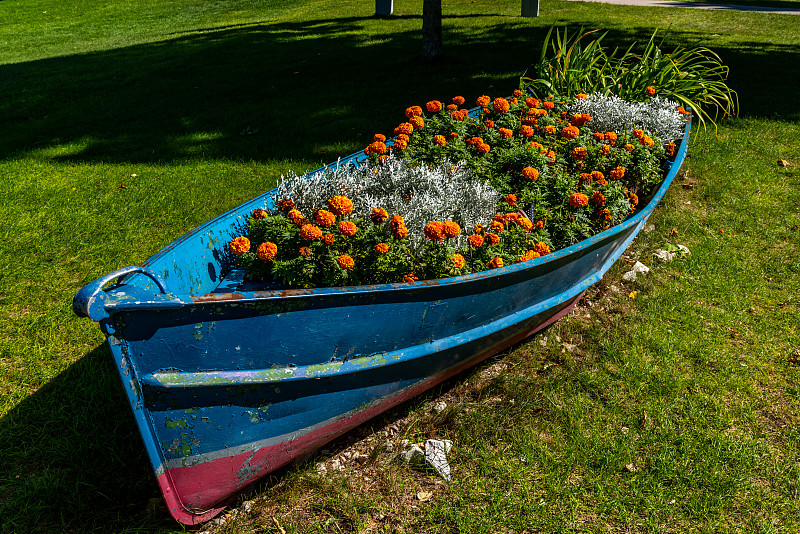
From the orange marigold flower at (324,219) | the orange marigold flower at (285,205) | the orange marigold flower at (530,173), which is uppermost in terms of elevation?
the orange marigold flower at (324,219)

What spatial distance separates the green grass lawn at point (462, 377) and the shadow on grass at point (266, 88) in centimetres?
6

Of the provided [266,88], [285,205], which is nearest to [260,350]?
[285,205]

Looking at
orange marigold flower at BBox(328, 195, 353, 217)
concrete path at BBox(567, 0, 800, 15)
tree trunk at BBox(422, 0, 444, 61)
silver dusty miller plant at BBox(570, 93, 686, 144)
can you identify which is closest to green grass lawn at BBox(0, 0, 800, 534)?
tree trunk at BBox(422, 0, 444, 61)

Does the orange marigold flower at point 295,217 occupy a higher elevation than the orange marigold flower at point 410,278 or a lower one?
higher

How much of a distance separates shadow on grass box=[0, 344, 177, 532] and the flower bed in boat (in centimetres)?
108

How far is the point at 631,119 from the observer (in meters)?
4.21

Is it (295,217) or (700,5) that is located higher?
(700,5)

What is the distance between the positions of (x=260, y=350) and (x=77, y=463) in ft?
4.50

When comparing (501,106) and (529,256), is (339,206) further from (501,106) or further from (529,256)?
(501,106)

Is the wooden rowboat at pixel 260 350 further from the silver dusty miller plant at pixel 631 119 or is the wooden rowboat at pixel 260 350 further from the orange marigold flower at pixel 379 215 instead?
the silver dusty miller plant at pixel 631 119

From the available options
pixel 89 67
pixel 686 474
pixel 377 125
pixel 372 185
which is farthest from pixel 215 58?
pixel 686 474

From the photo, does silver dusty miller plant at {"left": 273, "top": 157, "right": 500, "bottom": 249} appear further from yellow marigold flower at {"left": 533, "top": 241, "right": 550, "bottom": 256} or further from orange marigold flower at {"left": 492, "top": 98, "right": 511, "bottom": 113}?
orange marigold flower at {"left": 492, "top": 98, "right": 511, "bottom": 113}

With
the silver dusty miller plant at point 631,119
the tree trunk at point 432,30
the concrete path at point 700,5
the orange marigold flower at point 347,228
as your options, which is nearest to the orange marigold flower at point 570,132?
the silver dusty miller plant at point 631,119

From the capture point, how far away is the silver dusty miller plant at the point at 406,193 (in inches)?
111
